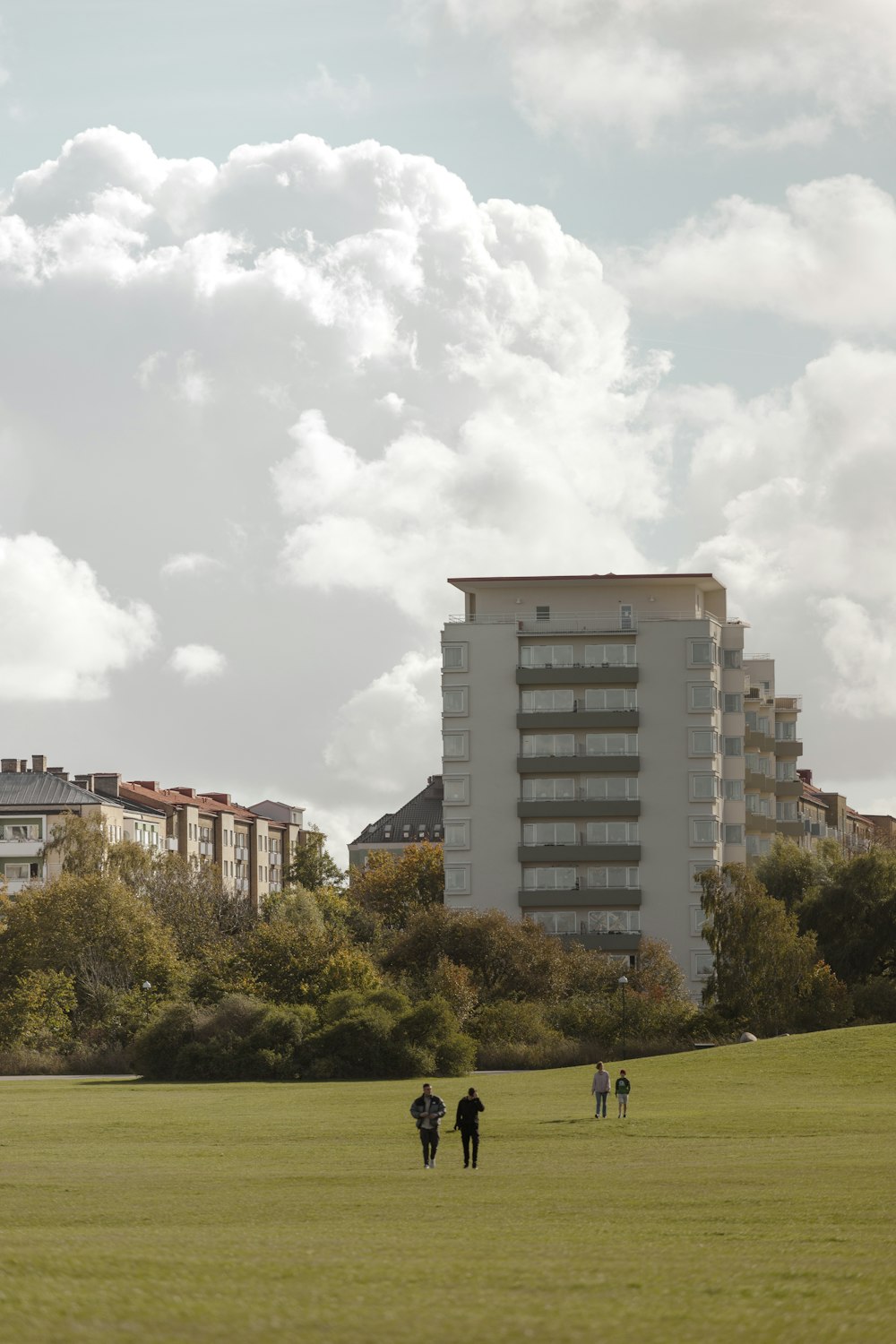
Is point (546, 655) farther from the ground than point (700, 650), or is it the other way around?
point (700, 650)

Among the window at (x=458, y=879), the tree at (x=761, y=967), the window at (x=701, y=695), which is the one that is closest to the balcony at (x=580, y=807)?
the window at (x=458, y=879)

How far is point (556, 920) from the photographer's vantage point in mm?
103312

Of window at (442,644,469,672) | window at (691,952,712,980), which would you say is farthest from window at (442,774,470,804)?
window at (691,952,712,980)

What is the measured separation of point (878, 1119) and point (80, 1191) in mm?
23657

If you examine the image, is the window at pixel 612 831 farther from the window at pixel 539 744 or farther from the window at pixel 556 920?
the window at pixel 539 744

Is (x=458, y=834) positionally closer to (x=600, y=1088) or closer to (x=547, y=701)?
(x=547, y=701)

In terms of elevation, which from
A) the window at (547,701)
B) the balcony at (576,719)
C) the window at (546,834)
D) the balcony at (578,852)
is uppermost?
the window at (547,701)

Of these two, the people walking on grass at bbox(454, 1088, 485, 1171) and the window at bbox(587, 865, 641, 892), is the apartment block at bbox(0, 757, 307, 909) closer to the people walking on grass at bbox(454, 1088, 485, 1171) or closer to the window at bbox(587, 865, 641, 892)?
the window at bbox(587, 865, 641, 892)

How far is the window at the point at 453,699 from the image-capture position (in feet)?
348

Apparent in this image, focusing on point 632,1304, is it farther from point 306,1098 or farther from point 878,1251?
point 306,1098

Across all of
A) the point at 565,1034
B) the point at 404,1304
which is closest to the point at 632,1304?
the point at 404,1304

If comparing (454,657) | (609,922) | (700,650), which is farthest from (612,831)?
(454,657)

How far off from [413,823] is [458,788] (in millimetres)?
86087

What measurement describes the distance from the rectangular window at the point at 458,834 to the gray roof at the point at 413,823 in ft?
263
